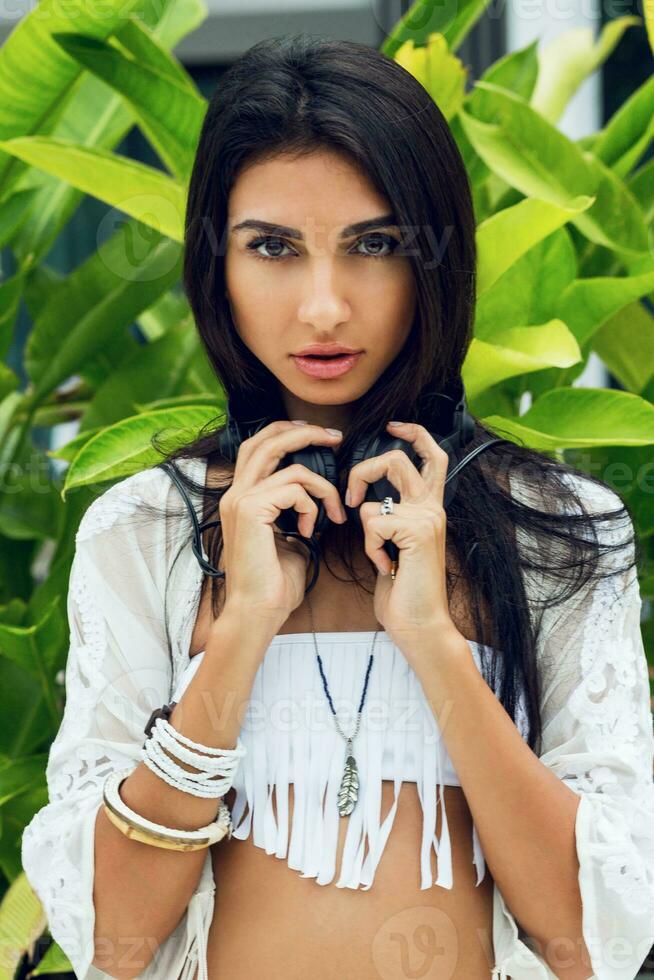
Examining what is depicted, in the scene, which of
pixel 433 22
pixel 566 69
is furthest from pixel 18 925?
pixel 566 69

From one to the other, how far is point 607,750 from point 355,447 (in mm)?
349

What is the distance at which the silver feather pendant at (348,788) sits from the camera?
1.11 metres

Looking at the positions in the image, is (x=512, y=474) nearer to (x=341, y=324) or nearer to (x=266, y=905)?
(x=341, y=324)

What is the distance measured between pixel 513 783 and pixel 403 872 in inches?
5.3

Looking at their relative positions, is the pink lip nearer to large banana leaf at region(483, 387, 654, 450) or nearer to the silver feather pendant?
the silver feather pendant

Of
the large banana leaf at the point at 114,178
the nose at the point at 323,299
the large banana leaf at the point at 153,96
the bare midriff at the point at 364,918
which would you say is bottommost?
the bare midriff at the point at 364,918

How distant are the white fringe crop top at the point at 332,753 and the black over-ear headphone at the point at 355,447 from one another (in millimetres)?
79

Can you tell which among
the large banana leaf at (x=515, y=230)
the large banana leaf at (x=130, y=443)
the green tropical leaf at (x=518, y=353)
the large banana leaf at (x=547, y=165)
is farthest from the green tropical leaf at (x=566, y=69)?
the large banana leaf at (x=130, y=443)

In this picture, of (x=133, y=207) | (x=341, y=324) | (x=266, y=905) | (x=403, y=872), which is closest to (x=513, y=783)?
(x=403, y=872)

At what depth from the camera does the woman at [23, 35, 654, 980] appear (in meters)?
1.07

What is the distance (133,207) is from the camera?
69.7 inches

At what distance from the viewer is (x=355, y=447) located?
1.17 metres

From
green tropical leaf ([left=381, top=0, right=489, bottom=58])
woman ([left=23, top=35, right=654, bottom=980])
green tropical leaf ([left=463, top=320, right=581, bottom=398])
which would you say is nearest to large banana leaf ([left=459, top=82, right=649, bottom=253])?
green tropical leaf ([left=381, top=0, right=489, bottom=58])

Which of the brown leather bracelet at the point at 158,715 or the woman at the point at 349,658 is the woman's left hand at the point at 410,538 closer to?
the woman at the point at 349,658
